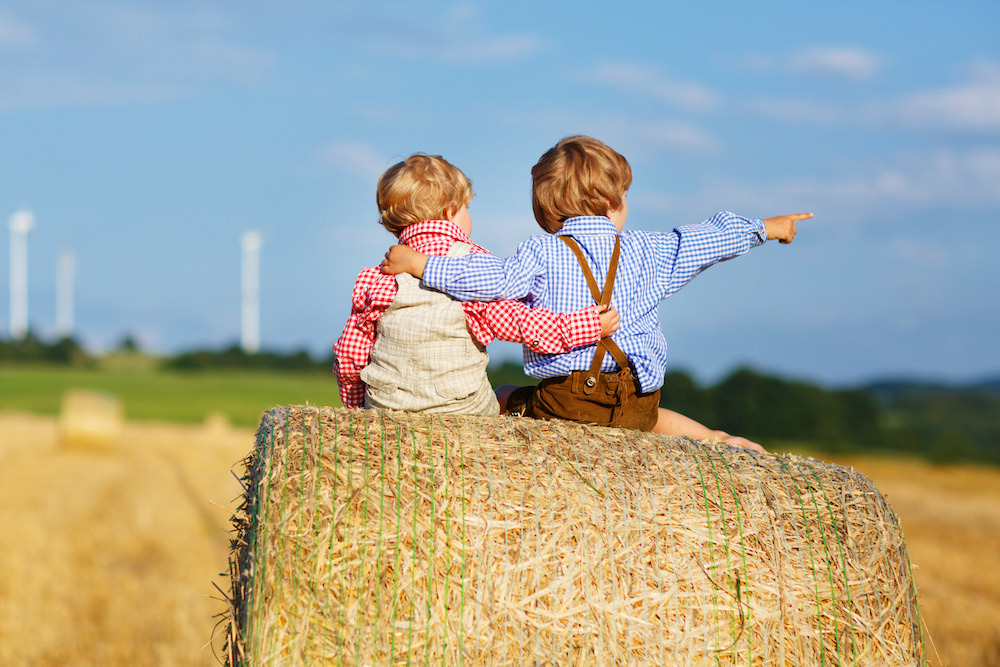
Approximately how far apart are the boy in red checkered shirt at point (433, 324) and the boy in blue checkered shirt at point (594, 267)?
115mm

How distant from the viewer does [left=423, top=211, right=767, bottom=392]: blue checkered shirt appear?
14.7 ft

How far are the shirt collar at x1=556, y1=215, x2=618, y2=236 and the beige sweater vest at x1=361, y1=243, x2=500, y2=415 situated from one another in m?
0.69

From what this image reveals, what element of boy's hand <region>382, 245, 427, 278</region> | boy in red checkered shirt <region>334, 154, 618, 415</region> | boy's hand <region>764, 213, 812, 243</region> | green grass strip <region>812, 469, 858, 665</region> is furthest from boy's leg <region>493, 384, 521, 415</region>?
green grass strip <region>812, 469, 858, 665</region>

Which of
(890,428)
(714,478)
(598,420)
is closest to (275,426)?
(598,420)

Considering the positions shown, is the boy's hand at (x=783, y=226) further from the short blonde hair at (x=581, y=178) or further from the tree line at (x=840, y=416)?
the tree line at (x=840, y=416)

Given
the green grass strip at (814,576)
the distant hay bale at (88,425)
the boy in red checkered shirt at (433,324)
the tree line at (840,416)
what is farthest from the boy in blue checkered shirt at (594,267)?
the distant hay bale at (88,425)

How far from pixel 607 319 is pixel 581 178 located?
738mm

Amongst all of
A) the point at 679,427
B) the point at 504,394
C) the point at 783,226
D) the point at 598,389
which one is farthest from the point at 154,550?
the point at 783,226

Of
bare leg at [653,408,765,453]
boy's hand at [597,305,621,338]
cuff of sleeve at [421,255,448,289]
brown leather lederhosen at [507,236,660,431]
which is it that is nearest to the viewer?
cuff of sleeve at [421,255,448,289]

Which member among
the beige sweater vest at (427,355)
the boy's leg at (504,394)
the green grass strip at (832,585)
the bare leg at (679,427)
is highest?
the beige sweater vest at (427,355)

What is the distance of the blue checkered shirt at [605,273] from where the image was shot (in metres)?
4.48

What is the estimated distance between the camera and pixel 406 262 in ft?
14.9

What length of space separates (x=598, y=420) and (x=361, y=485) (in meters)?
1.30

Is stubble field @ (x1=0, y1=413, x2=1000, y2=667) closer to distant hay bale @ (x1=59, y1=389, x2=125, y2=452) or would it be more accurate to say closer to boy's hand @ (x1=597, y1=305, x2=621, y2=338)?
distant hay bale @ (x1=59, y1=389, x2=125, y2=452)
